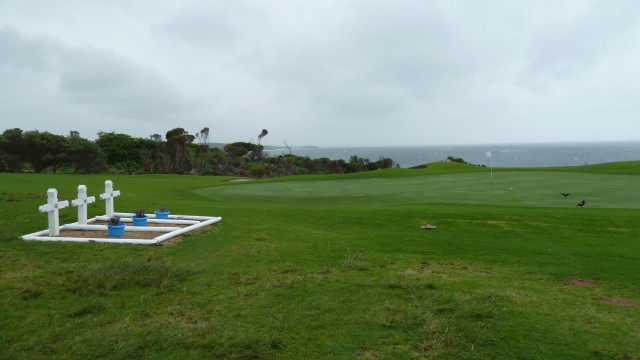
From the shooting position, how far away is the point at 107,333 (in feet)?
14.2

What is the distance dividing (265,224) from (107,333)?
699cm

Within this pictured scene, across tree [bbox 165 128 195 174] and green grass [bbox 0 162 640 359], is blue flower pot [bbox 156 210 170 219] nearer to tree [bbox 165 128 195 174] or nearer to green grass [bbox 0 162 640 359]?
green grass [bbox 0 162 640 359]

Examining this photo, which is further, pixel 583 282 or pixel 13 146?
pixel 13 146

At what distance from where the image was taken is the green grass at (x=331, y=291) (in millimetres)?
4270

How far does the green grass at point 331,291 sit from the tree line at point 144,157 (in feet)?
109

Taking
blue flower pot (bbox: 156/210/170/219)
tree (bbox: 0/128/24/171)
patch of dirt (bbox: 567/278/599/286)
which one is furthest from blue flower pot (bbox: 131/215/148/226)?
tree (bbox: 0/128/24/171)

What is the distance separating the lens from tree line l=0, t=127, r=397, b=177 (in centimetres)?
4100

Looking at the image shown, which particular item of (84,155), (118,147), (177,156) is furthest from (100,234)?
(118,147)

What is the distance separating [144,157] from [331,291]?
51.1m

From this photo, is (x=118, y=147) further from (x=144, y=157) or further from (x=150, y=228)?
(x=150, y=228)

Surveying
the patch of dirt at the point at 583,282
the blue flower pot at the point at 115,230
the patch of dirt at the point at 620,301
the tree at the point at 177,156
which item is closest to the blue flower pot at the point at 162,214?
the blue flower pot at the point at 115,230

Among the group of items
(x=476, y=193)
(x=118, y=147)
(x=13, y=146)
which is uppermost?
(x=118, y=147)

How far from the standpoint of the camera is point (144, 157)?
5244 cm

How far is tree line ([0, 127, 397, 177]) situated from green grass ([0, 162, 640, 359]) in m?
33.1
